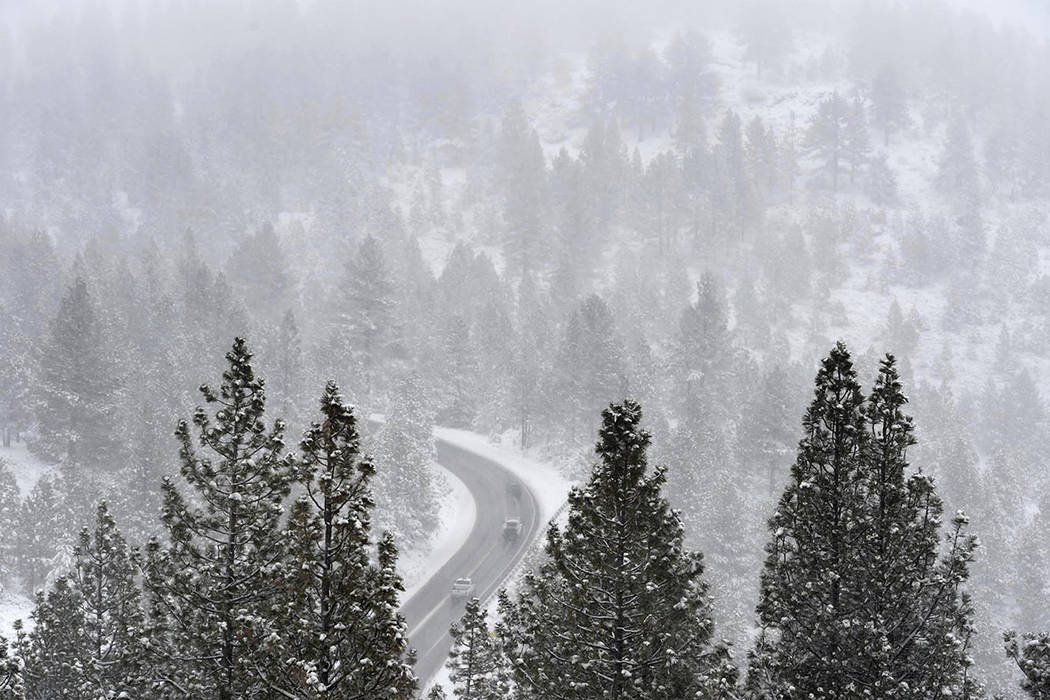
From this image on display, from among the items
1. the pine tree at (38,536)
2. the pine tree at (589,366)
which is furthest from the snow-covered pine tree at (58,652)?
the pine tree at (589,366)

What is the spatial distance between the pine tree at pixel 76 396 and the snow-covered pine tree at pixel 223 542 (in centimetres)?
4252

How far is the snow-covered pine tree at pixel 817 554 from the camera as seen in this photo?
1246 centimetres

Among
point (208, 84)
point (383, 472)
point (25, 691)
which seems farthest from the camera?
point (208, 84)

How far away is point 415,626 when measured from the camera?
1544 inches

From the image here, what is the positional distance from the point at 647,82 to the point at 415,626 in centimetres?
11936

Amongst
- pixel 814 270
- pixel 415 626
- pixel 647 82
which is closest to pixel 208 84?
pixel 647 82

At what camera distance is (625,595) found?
1266 cm

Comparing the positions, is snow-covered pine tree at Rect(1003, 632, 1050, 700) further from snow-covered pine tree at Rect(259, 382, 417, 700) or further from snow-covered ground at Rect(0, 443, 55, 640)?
snow-covered ground at Rect(0, 443, 55, 640)

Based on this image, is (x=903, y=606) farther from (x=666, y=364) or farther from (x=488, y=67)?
(x=488, y=67)

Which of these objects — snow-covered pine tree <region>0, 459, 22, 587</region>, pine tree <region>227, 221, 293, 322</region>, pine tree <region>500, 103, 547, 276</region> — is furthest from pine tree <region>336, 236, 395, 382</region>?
snow-covered pine tree <region>0, 459, 22, 587</region>

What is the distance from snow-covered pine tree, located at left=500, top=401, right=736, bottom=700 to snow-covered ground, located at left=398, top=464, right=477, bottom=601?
2891cm

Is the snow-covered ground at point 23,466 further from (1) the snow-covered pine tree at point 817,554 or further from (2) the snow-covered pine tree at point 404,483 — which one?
(1) the snow-covered pine tree at point 817,554

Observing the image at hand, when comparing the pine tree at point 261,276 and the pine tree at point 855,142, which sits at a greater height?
the pine tree at point 855,142

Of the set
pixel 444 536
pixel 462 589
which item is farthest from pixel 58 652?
pixel 444 536
